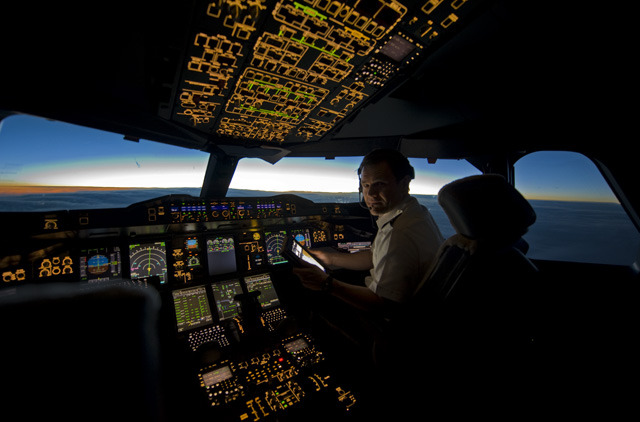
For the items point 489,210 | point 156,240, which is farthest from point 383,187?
point 156,240

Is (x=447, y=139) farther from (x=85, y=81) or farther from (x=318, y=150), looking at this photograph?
(x=85, y=81)

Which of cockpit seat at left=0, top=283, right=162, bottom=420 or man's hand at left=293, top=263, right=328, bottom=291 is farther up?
cockpit seat at left=0, top=283, right=162, bottom=420

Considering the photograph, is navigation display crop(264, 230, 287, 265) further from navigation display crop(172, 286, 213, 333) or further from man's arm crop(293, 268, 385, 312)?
man's arm crop(293, 268, 385, 312)

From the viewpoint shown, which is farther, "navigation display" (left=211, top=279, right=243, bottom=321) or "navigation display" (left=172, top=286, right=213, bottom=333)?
"navigation display" (left=211, top=279, right=243, bottom=321)

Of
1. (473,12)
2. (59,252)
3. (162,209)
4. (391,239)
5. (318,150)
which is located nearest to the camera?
(473,12)

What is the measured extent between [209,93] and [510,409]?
6.95 feet

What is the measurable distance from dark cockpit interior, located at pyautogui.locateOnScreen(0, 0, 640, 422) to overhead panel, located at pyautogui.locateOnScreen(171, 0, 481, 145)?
1 centimetres

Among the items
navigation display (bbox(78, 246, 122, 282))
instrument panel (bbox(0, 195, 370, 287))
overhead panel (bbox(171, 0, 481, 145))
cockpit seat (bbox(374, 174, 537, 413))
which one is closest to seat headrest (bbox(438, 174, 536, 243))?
cockpit seat (bbox(374, 174, 537, 413))

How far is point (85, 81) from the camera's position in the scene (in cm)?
158

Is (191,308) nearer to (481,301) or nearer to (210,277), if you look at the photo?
(210,277)

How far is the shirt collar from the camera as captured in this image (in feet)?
4.80

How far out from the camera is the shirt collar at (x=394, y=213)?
146 centimetres

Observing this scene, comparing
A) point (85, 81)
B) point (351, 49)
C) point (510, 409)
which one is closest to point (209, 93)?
point (85, 81)

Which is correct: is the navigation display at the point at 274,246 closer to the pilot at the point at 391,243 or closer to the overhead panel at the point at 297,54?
the pilot at the point at 391,243
